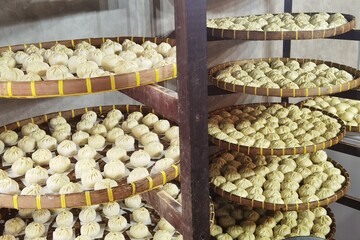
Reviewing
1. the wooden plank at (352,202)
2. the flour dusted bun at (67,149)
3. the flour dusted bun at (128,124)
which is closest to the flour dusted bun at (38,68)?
the flour dusted bun at (67,149)

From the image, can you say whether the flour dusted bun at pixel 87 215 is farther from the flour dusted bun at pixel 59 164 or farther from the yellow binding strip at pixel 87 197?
the yellow binding strip at pixel 87 197

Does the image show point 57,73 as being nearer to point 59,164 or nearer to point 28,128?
point 59,164

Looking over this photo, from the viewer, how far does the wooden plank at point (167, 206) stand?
60.6 inches

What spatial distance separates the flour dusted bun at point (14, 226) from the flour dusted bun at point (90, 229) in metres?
0.29

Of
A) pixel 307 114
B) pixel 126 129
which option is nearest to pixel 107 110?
pixel 126 129

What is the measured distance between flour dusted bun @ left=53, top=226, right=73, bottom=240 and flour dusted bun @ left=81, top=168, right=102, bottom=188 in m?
0.28

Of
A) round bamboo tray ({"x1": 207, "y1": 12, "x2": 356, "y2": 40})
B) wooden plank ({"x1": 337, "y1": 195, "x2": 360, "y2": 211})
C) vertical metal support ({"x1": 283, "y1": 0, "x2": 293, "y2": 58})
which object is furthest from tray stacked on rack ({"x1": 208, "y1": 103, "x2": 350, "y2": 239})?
vertical metal support ({"x1": 283, "y1": 0, "x2": 293, "y2": 58})

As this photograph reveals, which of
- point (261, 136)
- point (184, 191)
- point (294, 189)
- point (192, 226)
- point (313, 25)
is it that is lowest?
point (294, 189)

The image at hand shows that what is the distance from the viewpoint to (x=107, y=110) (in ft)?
7.84

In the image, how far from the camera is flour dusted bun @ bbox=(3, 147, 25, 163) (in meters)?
1.84

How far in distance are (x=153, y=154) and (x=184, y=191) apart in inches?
16.2

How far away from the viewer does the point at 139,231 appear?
1860 mm

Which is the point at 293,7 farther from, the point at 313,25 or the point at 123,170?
the point at 123,170

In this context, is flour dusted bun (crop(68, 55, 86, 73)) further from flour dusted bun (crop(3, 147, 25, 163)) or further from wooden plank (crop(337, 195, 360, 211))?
wooden plank (crop(337, 195, 360, 211))
